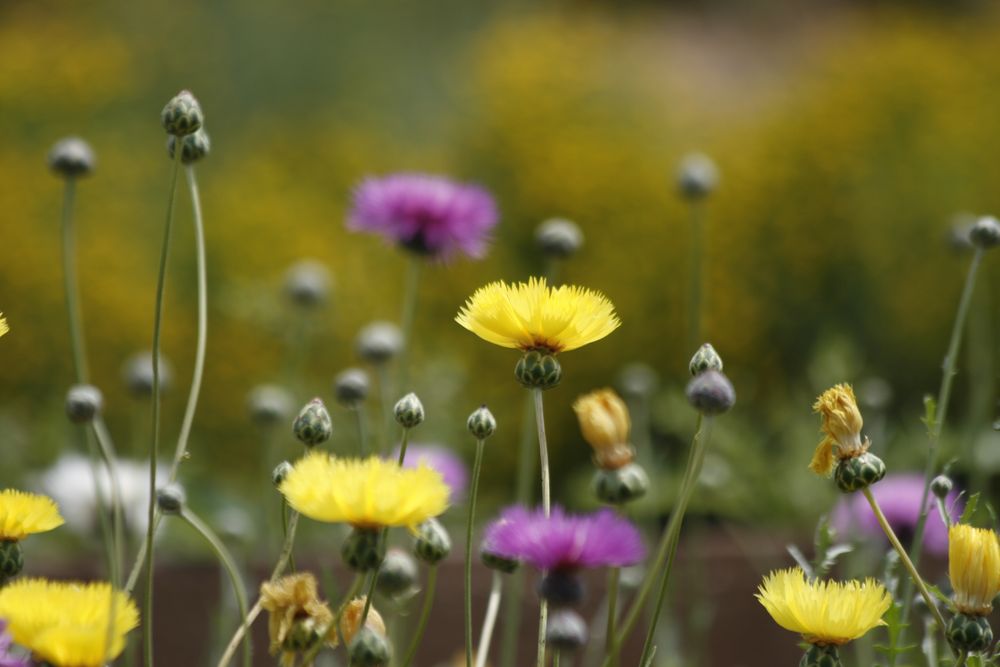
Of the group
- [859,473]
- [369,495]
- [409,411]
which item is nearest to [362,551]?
[369,495]

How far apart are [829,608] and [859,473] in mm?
89

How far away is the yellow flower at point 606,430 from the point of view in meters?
0.72

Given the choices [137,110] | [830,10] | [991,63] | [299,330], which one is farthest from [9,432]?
[830,10]

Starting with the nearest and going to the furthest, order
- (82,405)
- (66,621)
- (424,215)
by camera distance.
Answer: (66,621)
(82,405)
(424,215)

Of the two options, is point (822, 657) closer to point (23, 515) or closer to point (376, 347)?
point (23, 515)

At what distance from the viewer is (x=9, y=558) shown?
1.92ft

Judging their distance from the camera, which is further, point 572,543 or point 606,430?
point 606,430

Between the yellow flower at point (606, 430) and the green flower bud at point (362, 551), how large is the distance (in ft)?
0.72

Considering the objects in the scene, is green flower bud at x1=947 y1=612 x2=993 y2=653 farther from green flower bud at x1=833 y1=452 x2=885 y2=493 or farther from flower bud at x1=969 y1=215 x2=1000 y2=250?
flower bud at x1=969 y1=215 x2=1000 y2=250

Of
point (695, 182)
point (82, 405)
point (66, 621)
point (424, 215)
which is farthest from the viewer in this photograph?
point (695, 182)

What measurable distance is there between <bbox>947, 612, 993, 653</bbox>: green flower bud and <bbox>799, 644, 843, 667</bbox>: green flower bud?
2.0 inches

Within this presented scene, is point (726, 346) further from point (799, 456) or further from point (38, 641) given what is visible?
point (38, 641)

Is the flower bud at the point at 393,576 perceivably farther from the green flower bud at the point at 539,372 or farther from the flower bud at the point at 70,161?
the flower bud at the point at 70,161

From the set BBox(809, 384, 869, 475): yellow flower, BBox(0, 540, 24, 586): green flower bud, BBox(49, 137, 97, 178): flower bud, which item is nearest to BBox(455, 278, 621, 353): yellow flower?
BBox(809, 384, 869, 475): yellow flower
